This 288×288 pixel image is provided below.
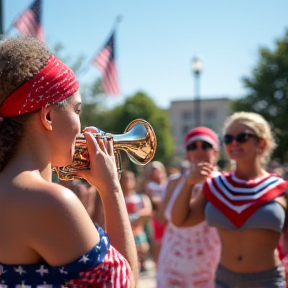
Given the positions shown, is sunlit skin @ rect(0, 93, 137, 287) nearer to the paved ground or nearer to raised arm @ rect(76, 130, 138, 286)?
raised arm @ rect(76, 130, 138, 286)

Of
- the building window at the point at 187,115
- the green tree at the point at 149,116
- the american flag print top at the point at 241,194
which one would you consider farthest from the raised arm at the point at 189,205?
the building window at the point at 187,115

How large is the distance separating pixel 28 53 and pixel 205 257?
3446 mm

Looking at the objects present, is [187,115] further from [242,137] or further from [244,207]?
[244,207]

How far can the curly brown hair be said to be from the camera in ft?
5.76

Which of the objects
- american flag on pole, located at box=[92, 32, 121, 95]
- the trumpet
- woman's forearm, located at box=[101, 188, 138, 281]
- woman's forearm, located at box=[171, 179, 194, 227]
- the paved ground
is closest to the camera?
woman's forearm, located at box=[101, 188, 138, 281]

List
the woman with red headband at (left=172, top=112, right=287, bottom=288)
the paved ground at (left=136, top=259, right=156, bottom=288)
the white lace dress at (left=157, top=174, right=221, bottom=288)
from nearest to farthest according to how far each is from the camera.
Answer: the woman with red headband at (left=172, top=112, right=287, bottom=288) → the white lace dress at (left=157, top=174, right=221, bottom=288) → the paved ground at (left=136, top=259, right=156, bottom=288)

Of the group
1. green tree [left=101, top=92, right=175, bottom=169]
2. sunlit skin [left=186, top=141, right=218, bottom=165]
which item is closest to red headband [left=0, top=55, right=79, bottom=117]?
sunlit skin [left=186, top=141, right=218, bottom=165]

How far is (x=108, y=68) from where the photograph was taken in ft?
37.7

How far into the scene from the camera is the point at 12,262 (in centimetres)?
169

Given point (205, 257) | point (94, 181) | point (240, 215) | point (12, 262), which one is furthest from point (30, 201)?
point (205, 257)

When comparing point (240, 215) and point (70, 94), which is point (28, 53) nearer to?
point (70, 94)

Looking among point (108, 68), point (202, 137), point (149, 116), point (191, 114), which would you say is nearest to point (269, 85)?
point (149, 116)

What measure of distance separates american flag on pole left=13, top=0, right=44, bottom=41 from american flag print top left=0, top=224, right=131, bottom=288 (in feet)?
25.5

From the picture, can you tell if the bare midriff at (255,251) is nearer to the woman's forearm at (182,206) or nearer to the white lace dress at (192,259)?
the woman's forearm at (182,206)
